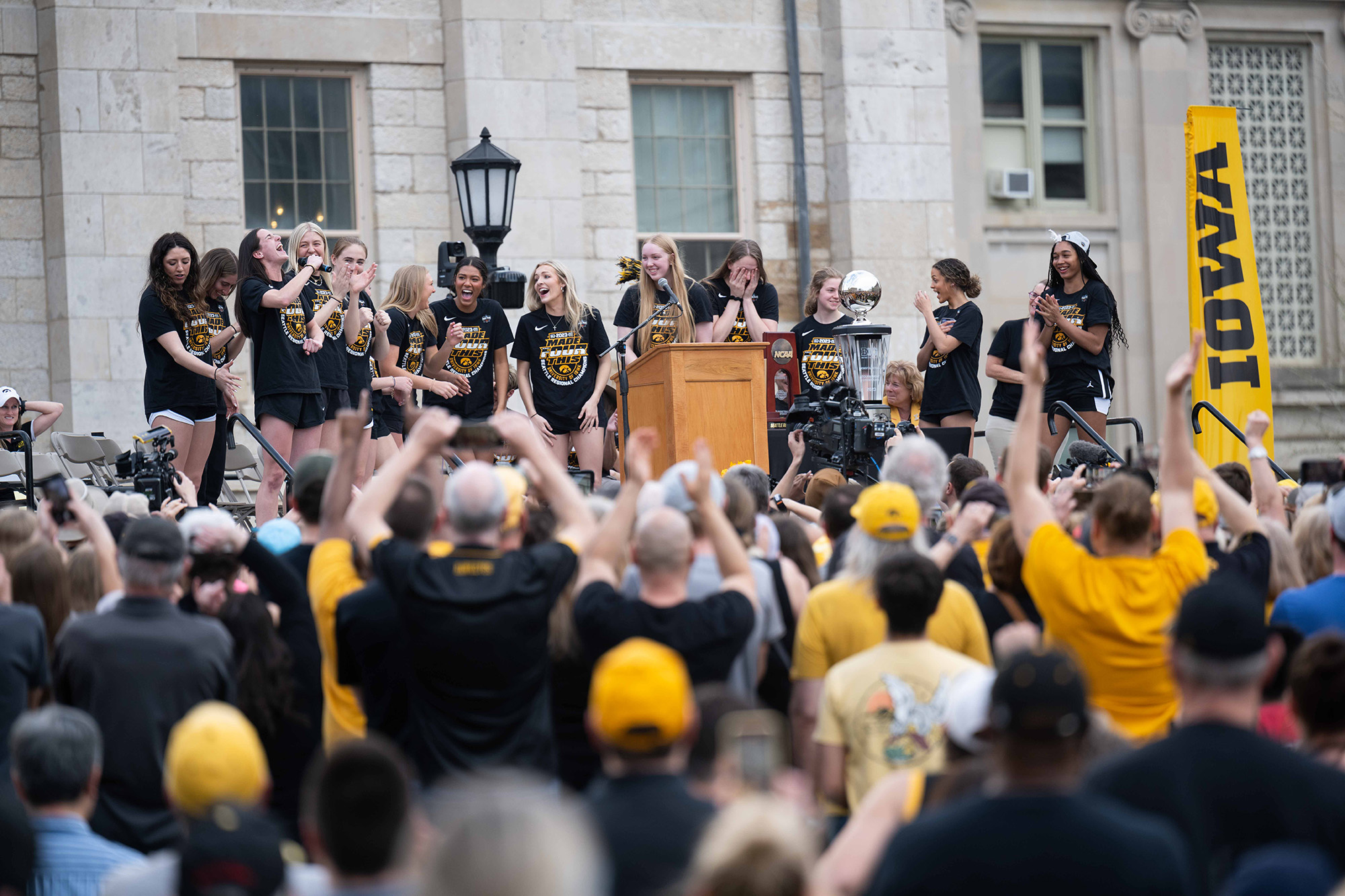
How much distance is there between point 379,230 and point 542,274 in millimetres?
4162

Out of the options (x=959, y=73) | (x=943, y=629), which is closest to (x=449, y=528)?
(x=943, y=629)

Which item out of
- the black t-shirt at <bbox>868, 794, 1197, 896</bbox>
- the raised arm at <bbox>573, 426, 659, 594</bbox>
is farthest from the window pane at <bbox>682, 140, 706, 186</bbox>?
the black t-shirt at <bbox>868, 794, 1197, 896</bbox>

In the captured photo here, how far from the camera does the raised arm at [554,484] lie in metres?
5.10

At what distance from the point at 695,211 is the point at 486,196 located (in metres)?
4.83

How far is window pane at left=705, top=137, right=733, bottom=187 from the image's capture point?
55.6 feet

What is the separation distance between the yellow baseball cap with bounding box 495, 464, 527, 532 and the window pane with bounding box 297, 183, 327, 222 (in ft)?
35.6

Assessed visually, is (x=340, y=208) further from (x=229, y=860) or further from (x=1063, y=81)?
(x=229, y=860)

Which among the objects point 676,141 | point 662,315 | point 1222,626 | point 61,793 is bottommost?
point 61,793

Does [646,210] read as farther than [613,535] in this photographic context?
Yes

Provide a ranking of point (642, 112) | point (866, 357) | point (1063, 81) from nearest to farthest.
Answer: point (866, 357) < point (642, 112) < point (1063, 81)

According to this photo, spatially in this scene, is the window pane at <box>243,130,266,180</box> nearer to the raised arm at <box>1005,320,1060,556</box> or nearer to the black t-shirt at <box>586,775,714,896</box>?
the raised arm at <box>1005,320,1060,556</box>

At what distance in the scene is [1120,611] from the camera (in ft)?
16.6

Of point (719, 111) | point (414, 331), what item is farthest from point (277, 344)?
point (719, 111)

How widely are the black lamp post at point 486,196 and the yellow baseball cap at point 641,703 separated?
9.14 meters
